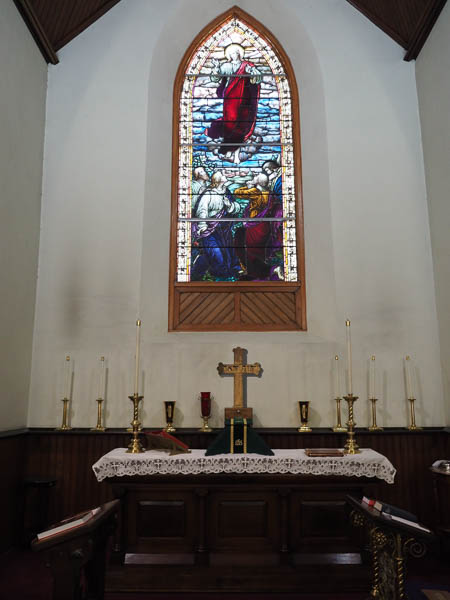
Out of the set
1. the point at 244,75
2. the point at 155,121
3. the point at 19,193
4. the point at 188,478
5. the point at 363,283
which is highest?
the point at 244,75

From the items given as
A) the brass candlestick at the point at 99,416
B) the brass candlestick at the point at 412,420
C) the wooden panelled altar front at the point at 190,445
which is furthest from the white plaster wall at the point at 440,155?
the brass candlestick at the point at 99,416

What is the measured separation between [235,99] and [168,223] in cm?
193

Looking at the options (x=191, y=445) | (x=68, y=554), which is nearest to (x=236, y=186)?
(x=191, y=445)

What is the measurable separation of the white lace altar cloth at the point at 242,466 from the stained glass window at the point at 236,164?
2468 mm

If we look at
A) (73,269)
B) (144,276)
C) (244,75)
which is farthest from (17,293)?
(244,75)

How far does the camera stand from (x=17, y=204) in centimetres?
537

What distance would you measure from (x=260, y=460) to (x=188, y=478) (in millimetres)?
592

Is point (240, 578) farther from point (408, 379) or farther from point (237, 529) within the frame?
point (408, 379)

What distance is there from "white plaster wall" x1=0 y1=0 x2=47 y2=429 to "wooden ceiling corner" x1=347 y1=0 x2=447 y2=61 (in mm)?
3893

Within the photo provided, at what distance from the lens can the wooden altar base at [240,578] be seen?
392cm

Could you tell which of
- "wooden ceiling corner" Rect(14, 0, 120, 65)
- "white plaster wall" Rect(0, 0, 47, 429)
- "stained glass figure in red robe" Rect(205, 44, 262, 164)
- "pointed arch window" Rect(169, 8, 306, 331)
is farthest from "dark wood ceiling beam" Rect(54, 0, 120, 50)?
"stained glass figure in red robe" Rect(205, 44, 262, 164)

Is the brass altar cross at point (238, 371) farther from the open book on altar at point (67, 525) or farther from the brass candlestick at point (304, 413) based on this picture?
the open book on altar at point (67, 525)

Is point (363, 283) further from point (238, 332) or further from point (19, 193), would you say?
point (19, 193)

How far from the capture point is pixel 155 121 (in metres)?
6.38
